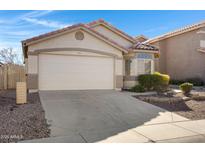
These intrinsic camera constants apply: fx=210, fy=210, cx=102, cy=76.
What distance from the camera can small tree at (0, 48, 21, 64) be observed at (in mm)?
29873

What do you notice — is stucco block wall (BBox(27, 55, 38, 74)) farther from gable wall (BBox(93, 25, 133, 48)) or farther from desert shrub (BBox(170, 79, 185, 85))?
desert shrub (BBox(170, 79, 185, 85))

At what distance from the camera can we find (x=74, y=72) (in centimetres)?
1345

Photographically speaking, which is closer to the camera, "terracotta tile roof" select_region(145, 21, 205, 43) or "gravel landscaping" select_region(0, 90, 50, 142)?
"gravel landscaping" select_region(0, 90, 50, 142)

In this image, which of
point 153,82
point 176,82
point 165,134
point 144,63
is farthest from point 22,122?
point 176,82

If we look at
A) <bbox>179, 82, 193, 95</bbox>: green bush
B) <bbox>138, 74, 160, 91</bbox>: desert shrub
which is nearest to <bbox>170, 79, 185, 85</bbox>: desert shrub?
<bbox>138, 74, 160, 91</bbox>: desert shrub

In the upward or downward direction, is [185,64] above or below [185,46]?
below

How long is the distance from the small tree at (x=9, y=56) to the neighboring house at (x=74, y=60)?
18014mm

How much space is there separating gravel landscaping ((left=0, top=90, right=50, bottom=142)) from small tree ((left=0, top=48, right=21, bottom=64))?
2248cm

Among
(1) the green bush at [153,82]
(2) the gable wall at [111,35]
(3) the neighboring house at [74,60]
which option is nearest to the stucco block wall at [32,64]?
(3) the neighboring house at [74,60]

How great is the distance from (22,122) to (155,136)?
13.7 ft
